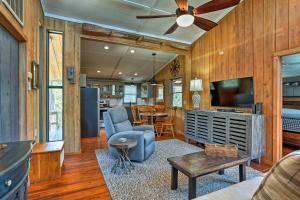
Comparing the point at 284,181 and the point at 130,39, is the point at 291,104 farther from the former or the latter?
the point at 284,181

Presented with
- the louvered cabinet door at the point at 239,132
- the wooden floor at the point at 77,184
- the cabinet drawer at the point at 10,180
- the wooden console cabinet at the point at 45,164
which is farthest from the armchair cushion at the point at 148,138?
the cabinet drawer at the point at 10,180

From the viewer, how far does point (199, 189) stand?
2.18 meters

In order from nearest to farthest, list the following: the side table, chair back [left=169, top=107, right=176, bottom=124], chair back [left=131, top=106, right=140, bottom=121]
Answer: the side table, chair back [left=131, top=106, right=140, bottom=121], chair back [left=169, top=107, right=176, bottom=124]

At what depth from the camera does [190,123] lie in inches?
175

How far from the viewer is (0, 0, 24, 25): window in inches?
64.0

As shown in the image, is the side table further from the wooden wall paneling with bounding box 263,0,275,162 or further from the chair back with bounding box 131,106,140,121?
the chair back with bounding box 131,106,140,121

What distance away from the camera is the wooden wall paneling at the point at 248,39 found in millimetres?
3350

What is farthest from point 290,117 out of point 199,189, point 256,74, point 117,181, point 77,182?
point 77,182

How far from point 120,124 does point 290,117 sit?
408 centimetres

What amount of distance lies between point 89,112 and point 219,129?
12.9 ft

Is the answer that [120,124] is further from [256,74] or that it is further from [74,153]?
[256,74]

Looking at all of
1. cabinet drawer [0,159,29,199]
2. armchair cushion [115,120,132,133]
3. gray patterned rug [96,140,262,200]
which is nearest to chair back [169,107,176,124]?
armchair cushion [115,120,132,133]

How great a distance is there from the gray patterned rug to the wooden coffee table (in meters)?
0.18

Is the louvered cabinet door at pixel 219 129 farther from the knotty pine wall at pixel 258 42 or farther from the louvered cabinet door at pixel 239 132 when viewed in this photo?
the knotty pine wall at pixel 258 42
